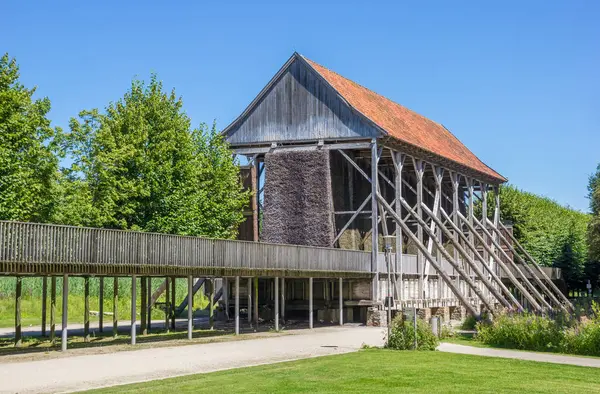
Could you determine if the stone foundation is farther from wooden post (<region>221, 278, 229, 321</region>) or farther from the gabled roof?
the gabled roof

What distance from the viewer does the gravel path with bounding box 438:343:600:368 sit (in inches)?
941

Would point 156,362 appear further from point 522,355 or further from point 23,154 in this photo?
point 23,154

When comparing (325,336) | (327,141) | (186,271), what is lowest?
(325,336)

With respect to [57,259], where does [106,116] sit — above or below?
above

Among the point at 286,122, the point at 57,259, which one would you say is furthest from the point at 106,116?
the point at 57,259

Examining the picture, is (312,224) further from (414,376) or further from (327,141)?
(414,376)

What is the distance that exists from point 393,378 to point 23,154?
69.3 ft

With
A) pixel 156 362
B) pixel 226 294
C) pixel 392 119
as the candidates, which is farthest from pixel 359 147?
pixel 156 362

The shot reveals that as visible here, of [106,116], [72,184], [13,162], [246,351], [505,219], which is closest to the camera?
[246,351]

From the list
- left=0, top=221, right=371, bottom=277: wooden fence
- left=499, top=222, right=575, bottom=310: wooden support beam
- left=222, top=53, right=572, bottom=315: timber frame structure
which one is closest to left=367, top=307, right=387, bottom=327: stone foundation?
left=222, top=53, right=572, bottom=315: timber frame structure

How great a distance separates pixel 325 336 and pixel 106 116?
61.5ft

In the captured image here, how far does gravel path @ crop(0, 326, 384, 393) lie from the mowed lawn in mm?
1209

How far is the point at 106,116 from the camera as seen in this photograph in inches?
1774

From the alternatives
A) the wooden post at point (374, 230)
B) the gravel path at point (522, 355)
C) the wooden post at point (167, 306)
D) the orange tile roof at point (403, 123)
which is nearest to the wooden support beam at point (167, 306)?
the wooden post at point (167, 306)
